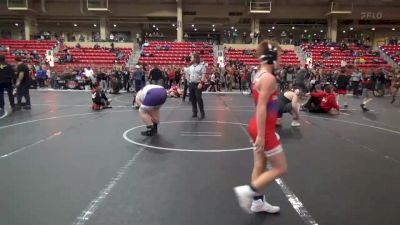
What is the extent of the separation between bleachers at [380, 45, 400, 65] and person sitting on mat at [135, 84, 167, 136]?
30.1m

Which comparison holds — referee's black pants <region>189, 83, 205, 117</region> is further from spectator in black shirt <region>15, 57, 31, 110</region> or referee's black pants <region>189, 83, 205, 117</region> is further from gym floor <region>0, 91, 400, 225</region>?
spectator in black shirt <region>15, 57, 31, 110</region>

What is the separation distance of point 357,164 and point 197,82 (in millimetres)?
5501

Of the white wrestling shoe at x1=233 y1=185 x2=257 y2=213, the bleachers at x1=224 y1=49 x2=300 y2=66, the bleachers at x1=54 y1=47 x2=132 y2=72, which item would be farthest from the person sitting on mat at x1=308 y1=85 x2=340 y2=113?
the bleachers at x1=54 y1=47 x2=132 y2=72

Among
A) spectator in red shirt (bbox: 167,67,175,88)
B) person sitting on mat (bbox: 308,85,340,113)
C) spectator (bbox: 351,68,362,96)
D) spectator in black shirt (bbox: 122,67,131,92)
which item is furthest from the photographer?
spectator in red shirt (bbox: 167,67,175,88)

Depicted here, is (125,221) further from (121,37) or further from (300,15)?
(121,37)

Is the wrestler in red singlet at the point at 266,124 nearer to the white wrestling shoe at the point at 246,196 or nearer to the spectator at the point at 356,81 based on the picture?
the white wrestling shoe at the point at 246,196

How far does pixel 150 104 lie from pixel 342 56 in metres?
29.1

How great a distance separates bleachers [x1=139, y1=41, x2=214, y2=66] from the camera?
31.6 m

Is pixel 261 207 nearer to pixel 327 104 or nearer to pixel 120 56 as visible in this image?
pixel 327 104

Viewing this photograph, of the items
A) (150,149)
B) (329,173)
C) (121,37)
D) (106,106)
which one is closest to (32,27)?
(121,37)

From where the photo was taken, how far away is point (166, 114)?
11.6m

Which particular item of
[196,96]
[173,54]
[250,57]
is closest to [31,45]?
[173,54]

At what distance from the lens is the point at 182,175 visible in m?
5.18

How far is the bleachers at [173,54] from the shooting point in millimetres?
31609
